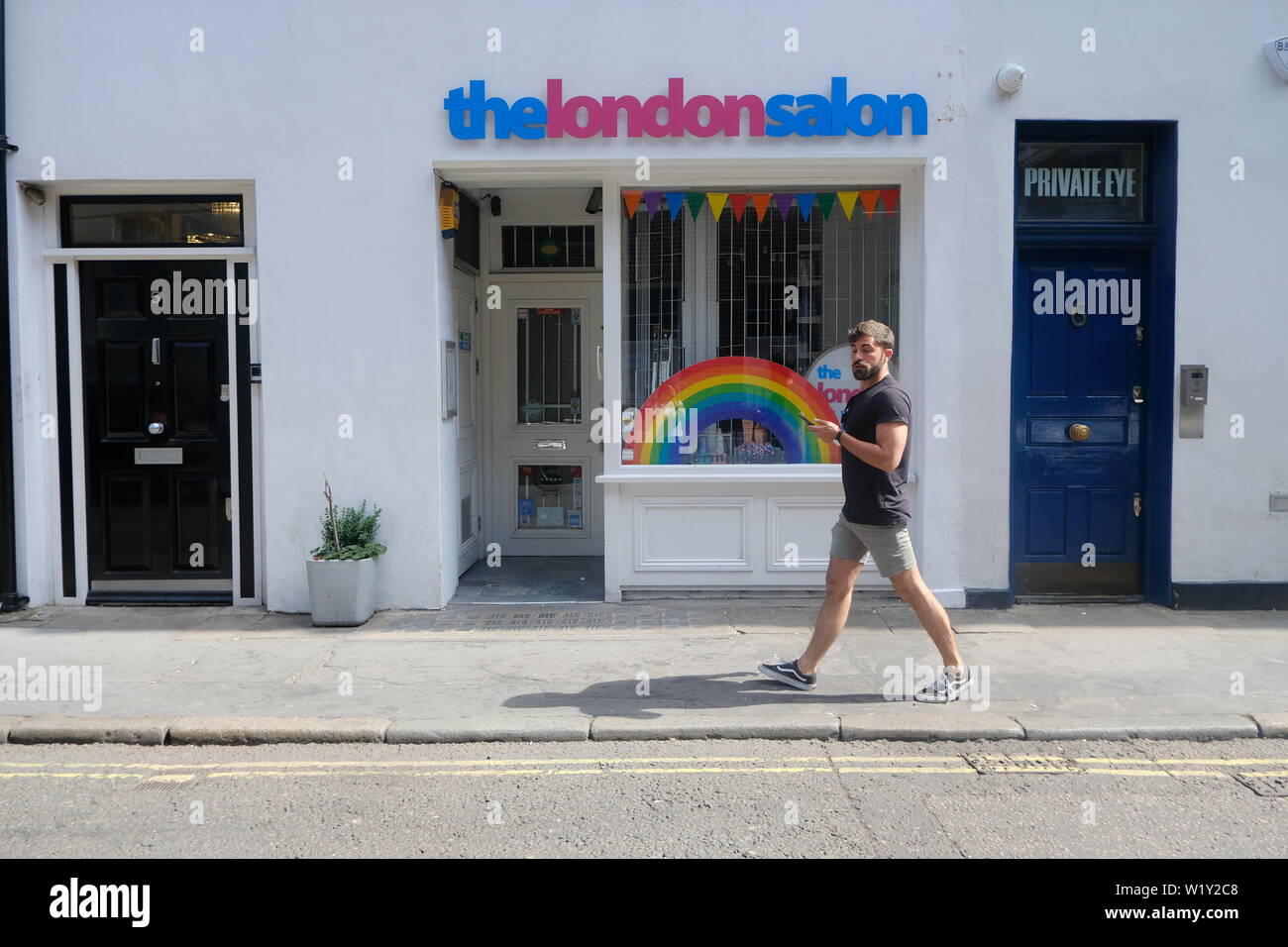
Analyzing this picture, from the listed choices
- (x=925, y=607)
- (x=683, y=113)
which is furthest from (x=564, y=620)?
(x=683, y=113)

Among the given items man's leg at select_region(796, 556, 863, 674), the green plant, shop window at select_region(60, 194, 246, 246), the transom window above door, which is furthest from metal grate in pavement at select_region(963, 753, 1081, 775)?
shop window at select_region(60, 194, 246, 246)

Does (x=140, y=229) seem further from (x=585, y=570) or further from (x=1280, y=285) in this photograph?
(x=1280, y=285)

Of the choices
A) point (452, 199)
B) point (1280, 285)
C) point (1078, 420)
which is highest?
point (452, 199)

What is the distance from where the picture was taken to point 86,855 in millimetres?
4430

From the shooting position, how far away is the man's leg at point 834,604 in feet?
20.8

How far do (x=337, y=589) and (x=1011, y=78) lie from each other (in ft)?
20.3

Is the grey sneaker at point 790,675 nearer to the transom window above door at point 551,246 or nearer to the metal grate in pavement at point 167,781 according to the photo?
the metal grate in pavement at point 167,781

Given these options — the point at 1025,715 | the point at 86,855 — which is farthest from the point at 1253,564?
the point at 86,855

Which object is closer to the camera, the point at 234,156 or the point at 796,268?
the point at 234,156

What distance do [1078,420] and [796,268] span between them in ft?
8.29

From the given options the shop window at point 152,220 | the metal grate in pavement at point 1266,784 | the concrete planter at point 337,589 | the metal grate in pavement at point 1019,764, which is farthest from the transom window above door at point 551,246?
the metal grate in pavement at point 1266,784

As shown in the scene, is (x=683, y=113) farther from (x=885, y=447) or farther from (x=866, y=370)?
(x=885, y=447)

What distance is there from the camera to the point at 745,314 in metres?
8.79

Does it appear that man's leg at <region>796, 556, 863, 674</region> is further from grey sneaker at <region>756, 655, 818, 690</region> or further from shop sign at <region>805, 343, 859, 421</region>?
shop sign at <region>805, 343, 859, 421</region>
